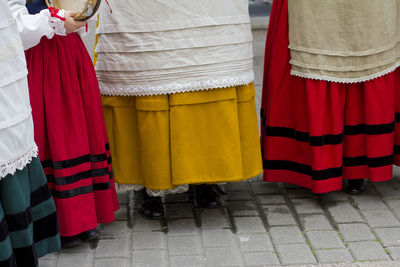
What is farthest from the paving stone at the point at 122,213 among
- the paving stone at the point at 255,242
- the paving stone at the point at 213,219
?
the paving stone at the point at 255,242

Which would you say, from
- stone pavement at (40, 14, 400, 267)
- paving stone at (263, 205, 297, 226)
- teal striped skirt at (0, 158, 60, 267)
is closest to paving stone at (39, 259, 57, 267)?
stone pavement at (40, 14, 400, 267)

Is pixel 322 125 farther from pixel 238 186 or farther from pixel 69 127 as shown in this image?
pixel 69 127

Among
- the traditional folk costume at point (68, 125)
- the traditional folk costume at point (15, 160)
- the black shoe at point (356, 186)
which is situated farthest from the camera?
the black shoe at point (356, 186)

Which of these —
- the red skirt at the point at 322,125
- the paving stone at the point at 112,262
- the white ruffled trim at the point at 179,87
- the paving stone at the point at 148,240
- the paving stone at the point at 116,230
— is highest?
the white ruffled trim at the point at 179,87

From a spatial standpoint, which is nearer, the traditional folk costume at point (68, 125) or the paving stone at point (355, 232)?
the traditional folk costume at point (68, 125)

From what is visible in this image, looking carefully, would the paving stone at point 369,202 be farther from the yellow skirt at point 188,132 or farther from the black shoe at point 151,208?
the black shoe at point 151,208

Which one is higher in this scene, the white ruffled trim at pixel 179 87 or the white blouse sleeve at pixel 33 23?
the white blouse sleeve at pixel 33 23

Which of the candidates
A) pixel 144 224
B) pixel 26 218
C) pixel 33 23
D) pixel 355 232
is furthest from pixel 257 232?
pixel 33 23

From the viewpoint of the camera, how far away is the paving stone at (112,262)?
2.73 meters

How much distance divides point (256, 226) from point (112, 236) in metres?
0.72

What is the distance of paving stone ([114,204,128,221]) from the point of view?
126 inches

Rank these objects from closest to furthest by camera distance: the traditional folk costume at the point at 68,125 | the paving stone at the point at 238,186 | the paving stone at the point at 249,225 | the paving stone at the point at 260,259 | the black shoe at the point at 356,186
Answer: the traditional folk costume at the point at 68,125 < the paving stone at the point at 260,259 < the paving stone at the point at 249,225 < the black shoe at the point at 356,186 < the paving stone at the point at 238,186

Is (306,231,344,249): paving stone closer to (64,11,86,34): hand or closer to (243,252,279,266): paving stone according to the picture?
(243,252,279,266): paving stone

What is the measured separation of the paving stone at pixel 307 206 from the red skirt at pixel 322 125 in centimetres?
10
